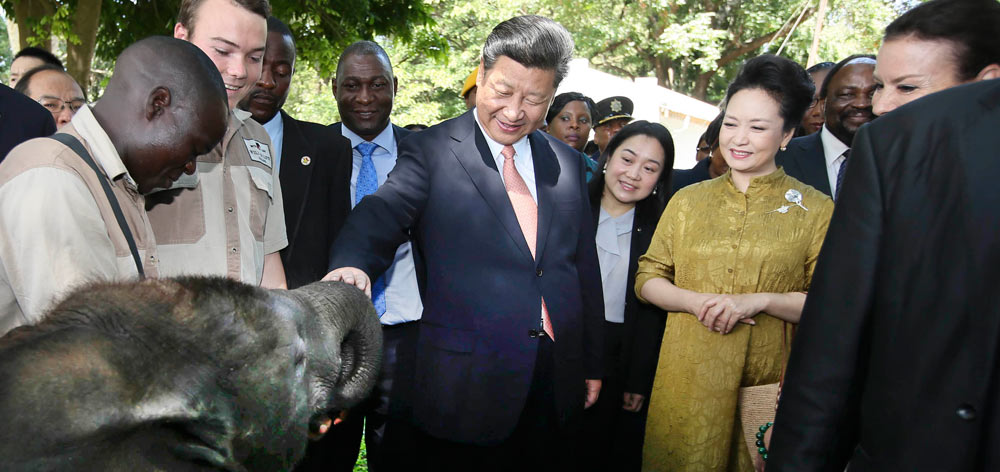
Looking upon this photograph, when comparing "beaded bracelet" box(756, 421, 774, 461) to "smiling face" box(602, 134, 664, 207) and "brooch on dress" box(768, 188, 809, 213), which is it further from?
"smiling face" box(602, 134, 664, 207)

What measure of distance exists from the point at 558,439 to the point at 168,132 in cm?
225

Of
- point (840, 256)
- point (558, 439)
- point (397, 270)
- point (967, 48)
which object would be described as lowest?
point (558, 439)

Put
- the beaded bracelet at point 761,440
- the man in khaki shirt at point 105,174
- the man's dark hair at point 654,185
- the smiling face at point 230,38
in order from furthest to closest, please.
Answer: the man's dark hair at point 654,185 < the beaded bracelet at point 761,440 < the smiling face at point 230,38 < the man in khaki shirt at point 105,174

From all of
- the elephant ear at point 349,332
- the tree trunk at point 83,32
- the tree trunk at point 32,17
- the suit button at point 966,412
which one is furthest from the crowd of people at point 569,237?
the tree trunk at point 32,17

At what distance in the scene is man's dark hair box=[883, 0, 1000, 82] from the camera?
7.66ft

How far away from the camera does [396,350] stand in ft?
12.6

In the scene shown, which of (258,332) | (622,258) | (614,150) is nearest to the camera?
(258,332)

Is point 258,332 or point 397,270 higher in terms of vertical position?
Answer: point 258,332

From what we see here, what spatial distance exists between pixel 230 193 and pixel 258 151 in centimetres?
31

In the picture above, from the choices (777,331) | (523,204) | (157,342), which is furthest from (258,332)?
(777,331)

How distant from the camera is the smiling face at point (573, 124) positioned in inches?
265

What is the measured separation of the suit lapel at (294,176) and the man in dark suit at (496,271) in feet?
2.50

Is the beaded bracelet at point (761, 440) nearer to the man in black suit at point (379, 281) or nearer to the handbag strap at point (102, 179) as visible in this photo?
the man in black suit at point (379, 281)

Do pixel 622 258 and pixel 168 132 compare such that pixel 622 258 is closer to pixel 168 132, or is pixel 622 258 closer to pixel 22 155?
pixel 168 132
